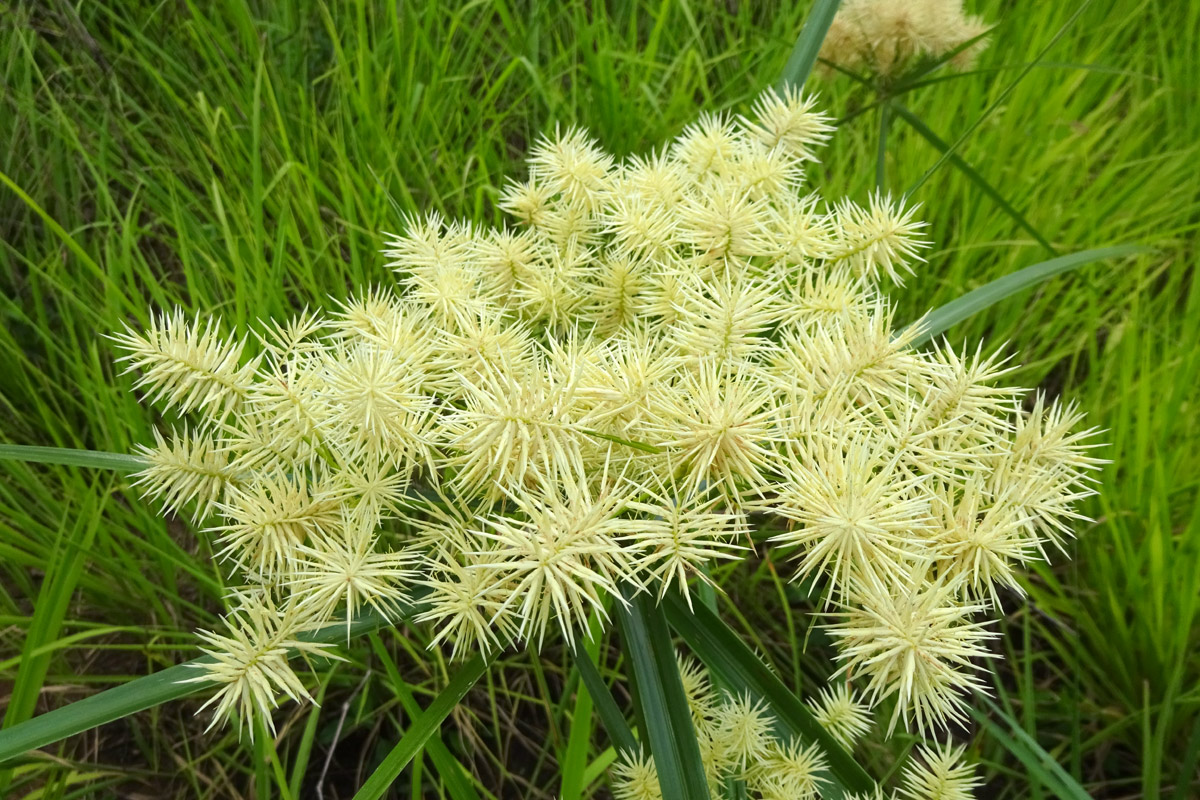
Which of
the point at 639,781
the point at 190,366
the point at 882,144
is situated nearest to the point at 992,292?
the point at 882,144

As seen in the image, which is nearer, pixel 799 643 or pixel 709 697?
pixel 709 697

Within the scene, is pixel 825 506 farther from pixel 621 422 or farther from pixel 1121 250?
pixel 1121 250

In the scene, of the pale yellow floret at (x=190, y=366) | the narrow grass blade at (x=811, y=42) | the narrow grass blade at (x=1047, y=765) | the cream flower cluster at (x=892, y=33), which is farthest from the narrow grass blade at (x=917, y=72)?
the pale yellow floret at (x=190, y=366)

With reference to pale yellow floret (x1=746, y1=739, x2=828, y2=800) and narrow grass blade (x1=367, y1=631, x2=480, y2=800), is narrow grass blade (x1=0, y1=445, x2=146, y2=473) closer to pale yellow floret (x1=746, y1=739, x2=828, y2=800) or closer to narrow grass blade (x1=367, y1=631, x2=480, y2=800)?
narrow grass blade (x1=367, y1=631, x2=480, y2=800)

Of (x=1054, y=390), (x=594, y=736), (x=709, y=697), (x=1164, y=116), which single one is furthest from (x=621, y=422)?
(x=1164, y=116)

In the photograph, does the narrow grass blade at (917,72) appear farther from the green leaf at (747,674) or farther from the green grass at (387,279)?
the green leaf at (747,674)

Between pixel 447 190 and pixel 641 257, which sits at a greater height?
pixel 447 190

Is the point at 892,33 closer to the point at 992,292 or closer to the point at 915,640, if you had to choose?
the point at 992,292

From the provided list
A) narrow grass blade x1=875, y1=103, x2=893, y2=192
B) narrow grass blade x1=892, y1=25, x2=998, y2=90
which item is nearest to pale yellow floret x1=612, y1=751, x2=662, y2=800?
narrow grass blade x1=875, y1=103, x2=893, y2=192
